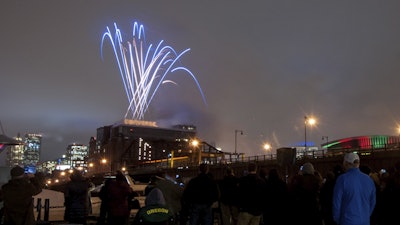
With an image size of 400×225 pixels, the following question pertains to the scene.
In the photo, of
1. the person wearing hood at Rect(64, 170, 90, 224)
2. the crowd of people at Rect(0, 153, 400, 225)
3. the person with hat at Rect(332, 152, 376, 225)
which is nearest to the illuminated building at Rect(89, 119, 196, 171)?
the person wearing hood at Rect(64, 170, 90, 224)

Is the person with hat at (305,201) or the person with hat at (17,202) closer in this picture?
the person with hat at (17,202)

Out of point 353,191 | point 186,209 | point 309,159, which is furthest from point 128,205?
point 309,159

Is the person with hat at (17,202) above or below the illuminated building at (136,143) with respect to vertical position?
below

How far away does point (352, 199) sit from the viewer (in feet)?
21.3

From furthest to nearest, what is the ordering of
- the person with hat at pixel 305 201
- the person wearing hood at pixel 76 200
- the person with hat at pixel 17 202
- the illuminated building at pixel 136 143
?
1. the illuminated building at pixel 136 143
2. the person wearing hood at pixel 76 200
3. the person with hat at pixel 305 201
4. the person with hat at pixel 17 202

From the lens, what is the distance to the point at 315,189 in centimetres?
907

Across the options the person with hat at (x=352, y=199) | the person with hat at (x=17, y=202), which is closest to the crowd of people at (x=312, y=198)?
the person with hat at (x=352, y=199)

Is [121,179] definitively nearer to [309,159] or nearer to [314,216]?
[314,216]

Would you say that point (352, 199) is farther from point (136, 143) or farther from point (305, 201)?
point (136, 143)

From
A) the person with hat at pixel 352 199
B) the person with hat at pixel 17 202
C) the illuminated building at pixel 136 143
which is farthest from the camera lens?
the illuminated building at pixel 136 143

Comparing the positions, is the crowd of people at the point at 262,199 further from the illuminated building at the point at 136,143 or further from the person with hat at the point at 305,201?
the illuminated building at the point at 136,143

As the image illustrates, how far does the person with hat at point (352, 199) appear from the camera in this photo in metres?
6.47

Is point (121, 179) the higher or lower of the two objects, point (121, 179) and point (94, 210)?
the higher

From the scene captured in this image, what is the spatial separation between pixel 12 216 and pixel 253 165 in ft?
17.5
